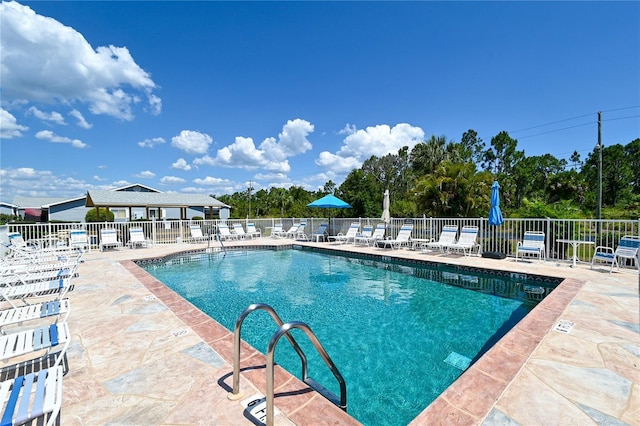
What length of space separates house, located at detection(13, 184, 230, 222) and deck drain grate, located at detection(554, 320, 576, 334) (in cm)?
2089

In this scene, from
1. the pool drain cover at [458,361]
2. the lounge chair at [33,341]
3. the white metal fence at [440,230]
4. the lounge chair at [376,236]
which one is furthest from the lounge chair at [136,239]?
the pool drain cover at [458,361]

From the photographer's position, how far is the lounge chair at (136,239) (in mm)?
11305

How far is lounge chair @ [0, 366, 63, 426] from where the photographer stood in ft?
4.51

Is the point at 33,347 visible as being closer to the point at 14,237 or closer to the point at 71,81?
the point at 14,237

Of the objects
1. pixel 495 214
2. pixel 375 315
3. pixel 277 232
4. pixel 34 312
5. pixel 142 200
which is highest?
pixel 142 200

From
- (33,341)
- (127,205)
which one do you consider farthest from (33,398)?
(127,205)

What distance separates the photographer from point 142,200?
65.1 ft

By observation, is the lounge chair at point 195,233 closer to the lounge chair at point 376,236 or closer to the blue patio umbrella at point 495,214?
the lounge chair at point 376,236

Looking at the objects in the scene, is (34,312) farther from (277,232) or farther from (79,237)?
(277,232)

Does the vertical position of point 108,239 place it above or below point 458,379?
above

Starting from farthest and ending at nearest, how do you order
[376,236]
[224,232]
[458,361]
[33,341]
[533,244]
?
[224,232] < [376,236] < [533,244] < [458,361] < [33,341]

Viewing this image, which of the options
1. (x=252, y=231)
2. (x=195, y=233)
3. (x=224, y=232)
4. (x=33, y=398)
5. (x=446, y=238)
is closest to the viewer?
(x=33, y=398)

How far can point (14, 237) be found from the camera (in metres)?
8.65

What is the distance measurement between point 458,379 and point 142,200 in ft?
72.8
